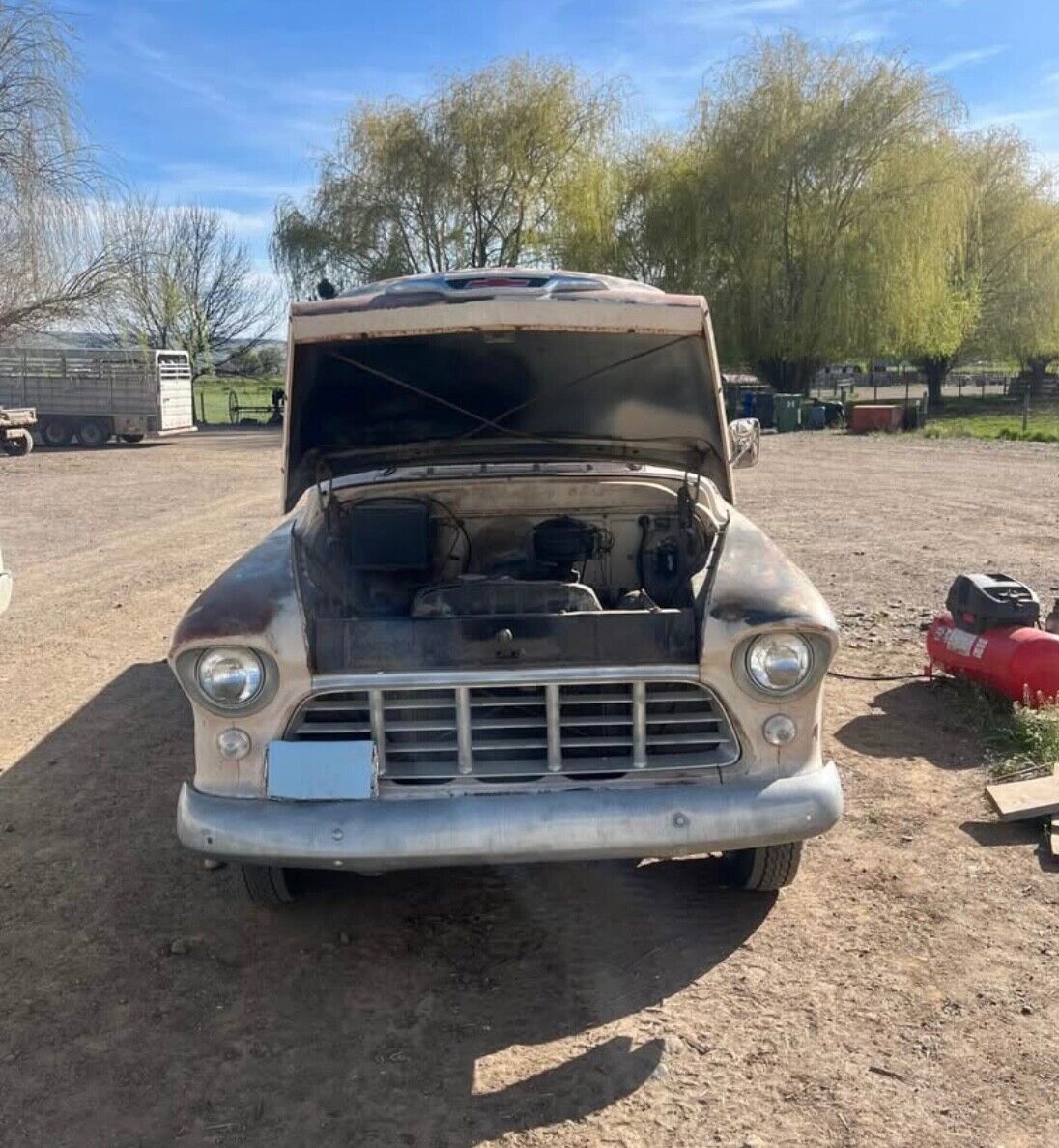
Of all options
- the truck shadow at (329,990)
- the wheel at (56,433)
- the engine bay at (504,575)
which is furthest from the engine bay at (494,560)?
the wheel at (56,433)

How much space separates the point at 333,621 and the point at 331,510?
110 cm

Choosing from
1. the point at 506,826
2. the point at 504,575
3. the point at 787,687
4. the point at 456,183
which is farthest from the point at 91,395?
the point at 787,687

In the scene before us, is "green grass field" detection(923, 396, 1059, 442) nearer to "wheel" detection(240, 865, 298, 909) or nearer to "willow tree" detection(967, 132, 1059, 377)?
"willow tree" detection(967, 132, 1059, 377)

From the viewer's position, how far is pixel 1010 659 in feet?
15.9

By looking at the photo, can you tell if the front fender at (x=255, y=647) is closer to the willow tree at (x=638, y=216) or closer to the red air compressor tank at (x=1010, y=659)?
the red air compressor tank at (x=1010, y=659)

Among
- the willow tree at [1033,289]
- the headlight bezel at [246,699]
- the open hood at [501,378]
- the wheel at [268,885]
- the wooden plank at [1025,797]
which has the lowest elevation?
the wheel at [268,885]

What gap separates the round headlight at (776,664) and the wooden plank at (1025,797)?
156 centimetres

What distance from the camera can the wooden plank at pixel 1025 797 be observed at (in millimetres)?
3877

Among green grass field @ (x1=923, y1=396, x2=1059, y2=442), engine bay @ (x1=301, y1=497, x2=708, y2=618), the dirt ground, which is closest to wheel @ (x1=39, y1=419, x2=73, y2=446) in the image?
green grass field @ (x1=923, y1=396, x2=1059, y2=442)

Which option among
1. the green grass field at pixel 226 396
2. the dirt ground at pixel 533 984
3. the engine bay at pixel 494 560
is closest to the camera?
the dirt ground at pixel 533 984

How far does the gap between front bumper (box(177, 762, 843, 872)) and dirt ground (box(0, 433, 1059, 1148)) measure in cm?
50

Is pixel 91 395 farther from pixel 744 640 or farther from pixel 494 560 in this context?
pixel 744 640

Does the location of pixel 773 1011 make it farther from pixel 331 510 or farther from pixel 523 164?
pixel 523 164

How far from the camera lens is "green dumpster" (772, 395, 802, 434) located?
28.5 metres
